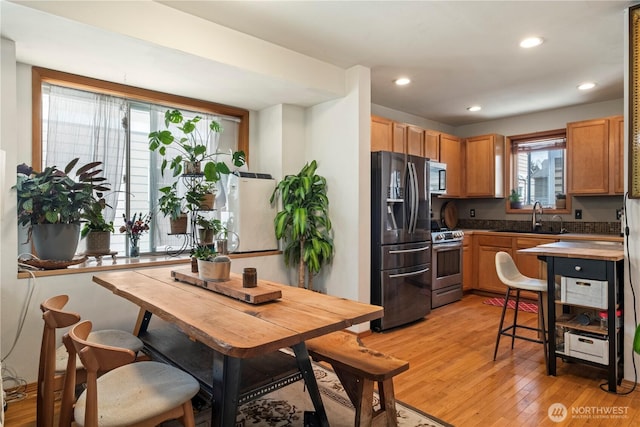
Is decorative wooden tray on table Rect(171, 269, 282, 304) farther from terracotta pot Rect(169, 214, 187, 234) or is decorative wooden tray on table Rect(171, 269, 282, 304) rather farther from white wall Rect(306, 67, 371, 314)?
white wall Rect(306, 67, 371, 314)

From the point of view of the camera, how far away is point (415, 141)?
4820 mm

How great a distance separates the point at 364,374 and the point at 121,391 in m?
1.02

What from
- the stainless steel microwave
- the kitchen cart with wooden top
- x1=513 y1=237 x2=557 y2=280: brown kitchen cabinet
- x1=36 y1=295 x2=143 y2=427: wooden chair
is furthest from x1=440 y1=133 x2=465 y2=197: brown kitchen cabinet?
x1=36 y1=295 x2=143 y2=427: wooden chair

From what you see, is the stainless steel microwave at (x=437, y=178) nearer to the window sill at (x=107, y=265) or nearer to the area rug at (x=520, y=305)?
the area rug at (x=520, y=305)

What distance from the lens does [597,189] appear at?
4.52 meters

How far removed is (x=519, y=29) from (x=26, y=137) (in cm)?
381

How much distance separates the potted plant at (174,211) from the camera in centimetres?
333

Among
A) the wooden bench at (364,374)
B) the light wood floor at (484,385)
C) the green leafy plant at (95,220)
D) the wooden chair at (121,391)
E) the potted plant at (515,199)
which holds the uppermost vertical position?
the potted plant at (515,199)

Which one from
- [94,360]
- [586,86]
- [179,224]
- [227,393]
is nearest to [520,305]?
[586,86]

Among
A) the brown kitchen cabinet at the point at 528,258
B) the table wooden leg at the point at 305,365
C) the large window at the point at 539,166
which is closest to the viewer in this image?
the table wooden leg at the point at 305,365

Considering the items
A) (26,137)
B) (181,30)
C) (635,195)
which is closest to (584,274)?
(635,195)

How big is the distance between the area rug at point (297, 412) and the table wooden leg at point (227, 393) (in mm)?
652

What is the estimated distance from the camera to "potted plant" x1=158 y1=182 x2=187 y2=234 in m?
3.33

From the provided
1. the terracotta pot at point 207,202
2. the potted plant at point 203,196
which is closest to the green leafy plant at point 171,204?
the potted plant at point 203,196
